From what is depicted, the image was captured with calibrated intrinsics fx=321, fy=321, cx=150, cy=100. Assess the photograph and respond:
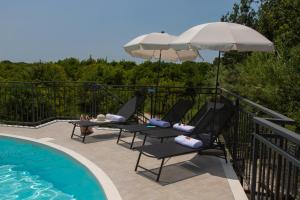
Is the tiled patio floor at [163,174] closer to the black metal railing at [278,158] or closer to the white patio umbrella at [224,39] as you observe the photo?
the black metal railing at [278,158]

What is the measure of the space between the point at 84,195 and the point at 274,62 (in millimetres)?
7933

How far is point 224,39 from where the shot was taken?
507 centimetres

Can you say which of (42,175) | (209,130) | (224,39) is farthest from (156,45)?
(42,175)

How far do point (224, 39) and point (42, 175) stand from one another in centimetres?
424

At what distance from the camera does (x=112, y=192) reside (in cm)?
465

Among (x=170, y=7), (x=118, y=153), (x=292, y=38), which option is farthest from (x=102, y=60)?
(x=118, y=153)

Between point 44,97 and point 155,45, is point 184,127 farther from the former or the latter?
point 44,97

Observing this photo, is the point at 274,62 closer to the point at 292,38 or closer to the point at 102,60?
the point at 292,38

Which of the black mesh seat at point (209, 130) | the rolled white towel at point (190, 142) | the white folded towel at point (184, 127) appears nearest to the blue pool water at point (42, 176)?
the black mesh seat at point (209, 130)

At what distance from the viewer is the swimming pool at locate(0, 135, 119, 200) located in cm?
533

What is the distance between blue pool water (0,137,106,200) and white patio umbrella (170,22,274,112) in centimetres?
279

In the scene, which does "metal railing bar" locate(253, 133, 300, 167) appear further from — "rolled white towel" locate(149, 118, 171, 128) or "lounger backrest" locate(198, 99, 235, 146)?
"rolled white towel" locate(149, 118, 171, 128)

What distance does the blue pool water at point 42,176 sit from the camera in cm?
532

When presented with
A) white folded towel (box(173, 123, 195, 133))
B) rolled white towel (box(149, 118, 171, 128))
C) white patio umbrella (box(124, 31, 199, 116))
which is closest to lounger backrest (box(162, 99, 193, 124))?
rolled white towel (box(149, 118, 171, 128))
